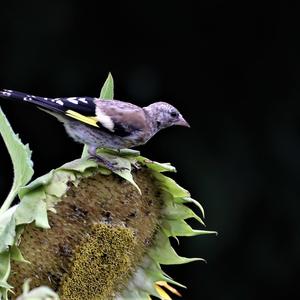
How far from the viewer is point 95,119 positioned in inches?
73.4

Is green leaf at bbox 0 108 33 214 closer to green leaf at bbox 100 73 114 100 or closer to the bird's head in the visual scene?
green leaf at bbox 100 73 114 100

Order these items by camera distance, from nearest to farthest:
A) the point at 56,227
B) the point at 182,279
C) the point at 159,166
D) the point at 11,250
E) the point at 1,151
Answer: the point at 11,250, the point at 56,227, the point at 159,166, the point at 1,151, the point at 182,279

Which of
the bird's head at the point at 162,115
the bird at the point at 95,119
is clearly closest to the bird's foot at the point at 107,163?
the bird at the point at 95,119

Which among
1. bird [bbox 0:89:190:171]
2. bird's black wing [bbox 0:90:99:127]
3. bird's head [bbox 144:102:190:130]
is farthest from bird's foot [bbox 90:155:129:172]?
Answer: bird's head [bbox 144:102:190:130]

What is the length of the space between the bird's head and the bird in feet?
0.27

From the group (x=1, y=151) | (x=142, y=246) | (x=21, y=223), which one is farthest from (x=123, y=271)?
(x=1, y=151)

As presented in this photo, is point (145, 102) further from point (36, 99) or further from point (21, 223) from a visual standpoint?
point (21, 223)

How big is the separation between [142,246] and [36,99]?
1.03ft

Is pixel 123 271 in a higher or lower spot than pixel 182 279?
higher

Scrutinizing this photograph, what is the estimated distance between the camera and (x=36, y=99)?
6.00 ft

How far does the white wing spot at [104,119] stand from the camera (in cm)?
187

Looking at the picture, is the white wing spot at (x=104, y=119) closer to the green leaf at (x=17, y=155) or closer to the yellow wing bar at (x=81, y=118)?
the yellow wing bar at (x=81, y=118)

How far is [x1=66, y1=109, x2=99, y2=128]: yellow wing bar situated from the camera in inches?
73.1

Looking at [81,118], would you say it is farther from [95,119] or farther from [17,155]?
[17,155]
